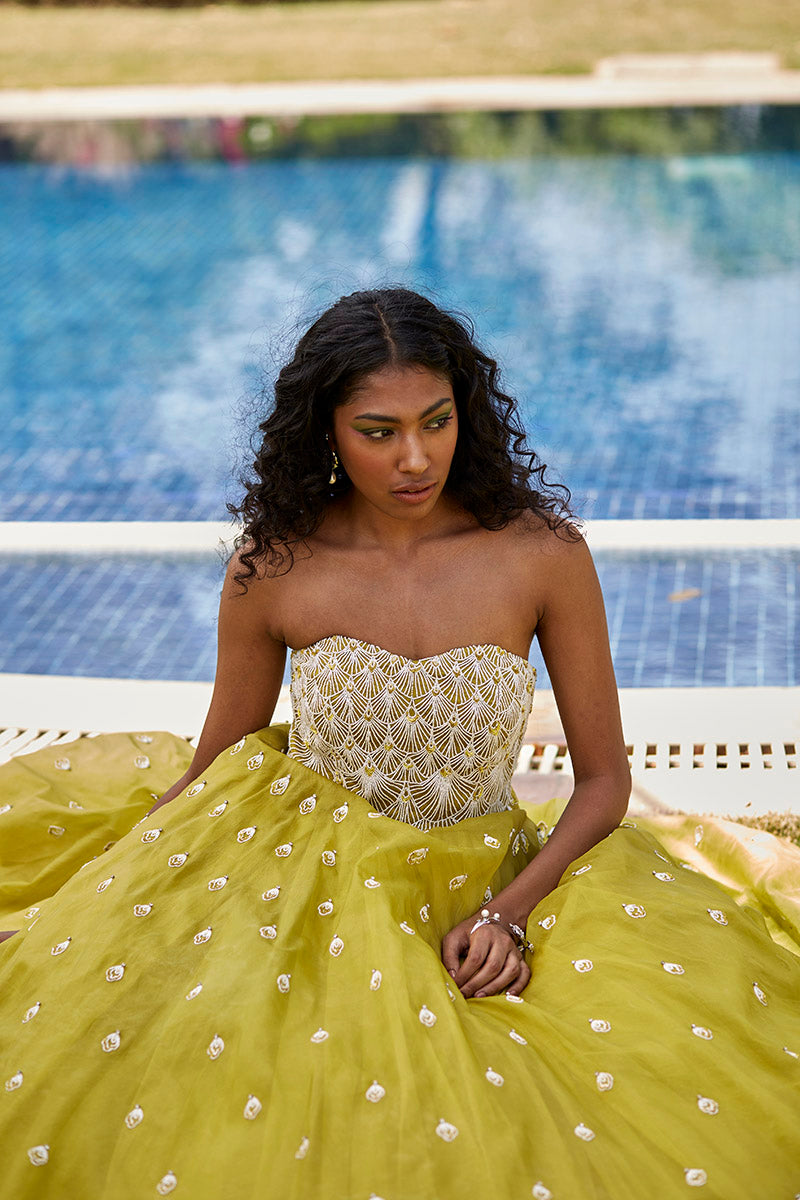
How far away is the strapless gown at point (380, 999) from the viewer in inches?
62.5

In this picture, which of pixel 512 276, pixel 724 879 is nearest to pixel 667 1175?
pixel 724 879

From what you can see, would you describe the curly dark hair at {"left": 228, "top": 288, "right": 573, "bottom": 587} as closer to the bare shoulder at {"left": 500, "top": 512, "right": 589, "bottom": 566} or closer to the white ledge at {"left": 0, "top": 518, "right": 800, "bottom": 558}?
the bare shoulder at {"left": 500, "top": 512, "right": 589, "bottom": 566}

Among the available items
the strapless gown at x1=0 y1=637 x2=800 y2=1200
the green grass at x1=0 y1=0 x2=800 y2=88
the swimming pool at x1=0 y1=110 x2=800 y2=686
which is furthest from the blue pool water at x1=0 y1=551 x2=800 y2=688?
the green grass at x1=0 y1=0 x2=800 y2=88

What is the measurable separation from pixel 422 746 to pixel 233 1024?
2.04 feet

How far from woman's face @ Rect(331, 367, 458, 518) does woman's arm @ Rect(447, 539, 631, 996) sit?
27cm

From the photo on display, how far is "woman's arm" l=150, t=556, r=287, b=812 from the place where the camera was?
7.70 feet

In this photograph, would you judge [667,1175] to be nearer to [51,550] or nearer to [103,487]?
[51,550]

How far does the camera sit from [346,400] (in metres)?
2.15

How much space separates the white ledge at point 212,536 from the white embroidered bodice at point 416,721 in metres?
2.73

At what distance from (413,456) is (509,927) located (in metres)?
0.76

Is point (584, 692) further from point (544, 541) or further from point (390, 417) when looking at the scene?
point (390, 417)

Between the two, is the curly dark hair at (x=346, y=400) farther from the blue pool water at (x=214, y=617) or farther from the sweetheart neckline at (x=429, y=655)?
the blue pool water at (x=214, y=617)

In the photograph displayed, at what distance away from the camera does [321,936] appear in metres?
1.98

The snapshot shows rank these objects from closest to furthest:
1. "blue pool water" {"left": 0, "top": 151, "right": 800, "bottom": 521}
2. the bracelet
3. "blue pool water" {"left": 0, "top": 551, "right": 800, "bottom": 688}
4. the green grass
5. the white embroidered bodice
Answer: the bracelet, the white embroidered bodice, "blue pool water" {"left": 0, "top": 551, "right": 800, "bottom": 688}, "blue pool water" {"left": 0, "top": 151, "right": 800, "bottom": 521}, the green grass
